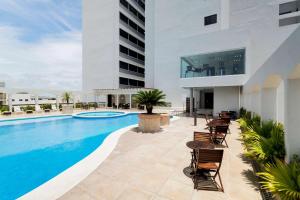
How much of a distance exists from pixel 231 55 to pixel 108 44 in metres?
24.0

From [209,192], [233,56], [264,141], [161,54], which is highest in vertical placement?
[161,54]

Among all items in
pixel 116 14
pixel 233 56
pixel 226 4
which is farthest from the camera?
pixel 116 14

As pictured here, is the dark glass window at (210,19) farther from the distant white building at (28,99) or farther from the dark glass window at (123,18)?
the distant white building at (28,99)

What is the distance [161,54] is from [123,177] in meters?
26.7

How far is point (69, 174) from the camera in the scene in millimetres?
4453

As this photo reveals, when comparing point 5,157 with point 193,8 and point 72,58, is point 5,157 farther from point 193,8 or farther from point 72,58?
point 72,58

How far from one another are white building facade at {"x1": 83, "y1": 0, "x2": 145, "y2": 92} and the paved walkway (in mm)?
26461

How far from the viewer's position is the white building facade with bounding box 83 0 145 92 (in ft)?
102

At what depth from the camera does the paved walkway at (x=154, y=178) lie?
11.5ft

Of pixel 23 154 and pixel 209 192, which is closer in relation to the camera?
pixel 209 192

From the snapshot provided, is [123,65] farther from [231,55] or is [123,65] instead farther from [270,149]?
[270,149]

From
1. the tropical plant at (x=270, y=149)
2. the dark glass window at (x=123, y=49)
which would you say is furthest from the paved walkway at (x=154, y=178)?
the dark glass window at (x=123, y=49)

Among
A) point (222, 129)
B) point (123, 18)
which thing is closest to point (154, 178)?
point (222, 129)

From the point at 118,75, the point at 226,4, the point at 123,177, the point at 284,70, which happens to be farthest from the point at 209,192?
the point at 118,75
